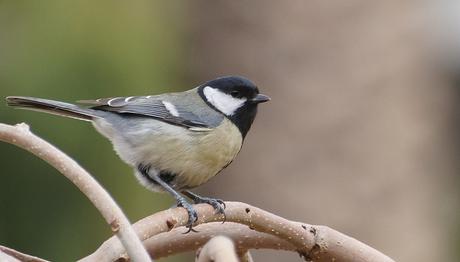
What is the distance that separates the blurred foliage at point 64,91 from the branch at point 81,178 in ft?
6.39

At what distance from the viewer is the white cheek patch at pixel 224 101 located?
91.0 inches

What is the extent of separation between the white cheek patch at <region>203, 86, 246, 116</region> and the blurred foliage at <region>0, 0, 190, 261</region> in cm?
108

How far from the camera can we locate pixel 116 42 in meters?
3.46

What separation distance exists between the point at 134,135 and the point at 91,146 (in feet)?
4.14

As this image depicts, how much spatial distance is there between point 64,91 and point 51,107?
1.34m

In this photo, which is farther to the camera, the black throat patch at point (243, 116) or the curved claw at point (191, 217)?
the black throat patch at point (243, 116)

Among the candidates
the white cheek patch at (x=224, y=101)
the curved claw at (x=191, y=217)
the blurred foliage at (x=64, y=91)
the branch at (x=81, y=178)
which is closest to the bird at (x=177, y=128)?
the white cheek patch at (x=224, y=101)

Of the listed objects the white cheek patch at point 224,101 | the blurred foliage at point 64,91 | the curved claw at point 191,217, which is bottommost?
the curved claw at point 191,217

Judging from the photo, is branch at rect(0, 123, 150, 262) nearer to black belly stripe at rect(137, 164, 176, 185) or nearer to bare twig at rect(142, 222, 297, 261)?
bare twig at rect(142, 222, 297, 261)

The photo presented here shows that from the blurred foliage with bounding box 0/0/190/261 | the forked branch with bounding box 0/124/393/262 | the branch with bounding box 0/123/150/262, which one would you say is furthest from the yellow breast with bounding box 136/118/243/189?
the blurred foliage with bounding box 0/0/190/261

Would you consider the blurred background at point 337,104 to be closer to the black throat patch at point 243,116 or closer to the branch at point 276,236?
the black throat patch at point 243,116

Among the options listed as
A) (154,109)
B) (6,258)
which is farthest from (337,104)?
(6,258)

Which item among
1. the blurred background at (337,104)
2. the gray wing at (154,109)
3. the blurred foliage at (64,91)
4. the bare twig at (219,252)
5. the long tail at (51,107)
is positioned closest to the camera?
the bare twig at (219,252)

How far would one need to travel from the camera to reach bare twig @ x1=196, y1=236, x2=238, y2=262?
3.85ft
